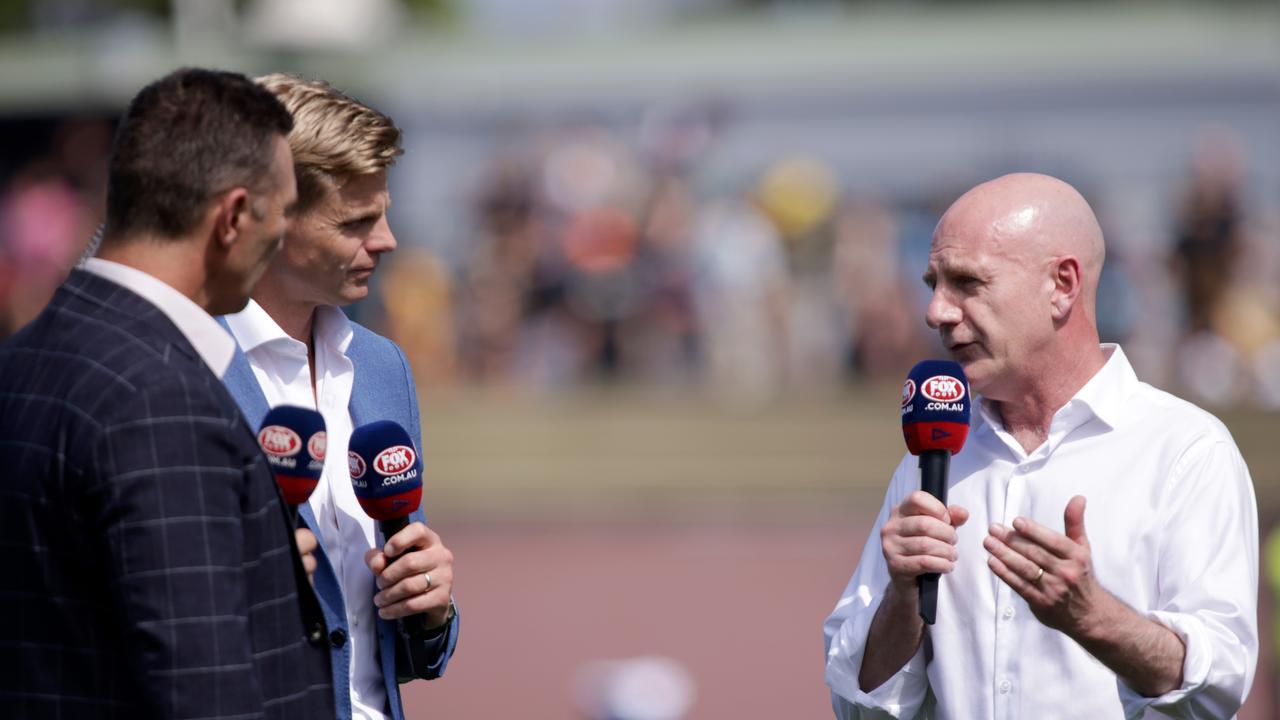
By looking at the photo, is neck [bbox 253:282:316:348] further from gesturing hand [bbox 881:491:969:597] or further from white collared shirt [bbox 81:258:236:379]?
gesturing hand [bbox 881:491:969:597]

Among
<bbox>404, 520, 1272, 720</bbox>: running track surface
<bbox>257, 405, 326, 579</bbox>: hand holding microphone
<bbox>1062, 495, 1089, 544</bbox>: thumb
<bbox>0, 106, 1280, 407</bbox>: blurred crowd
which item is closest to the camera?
<bbox>257, 405, 326, 579</bbox>: hand holding microphone

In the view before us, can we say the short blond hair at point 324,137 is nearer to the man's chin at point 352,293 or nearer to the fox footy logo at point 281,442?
the man's chin at point 352,293

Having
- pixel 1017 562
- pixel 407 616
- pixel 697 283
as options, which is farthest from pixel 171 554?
pixel 697 283

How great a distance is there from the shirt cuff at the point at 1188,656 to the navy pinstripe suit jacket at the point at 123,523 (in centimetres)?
177

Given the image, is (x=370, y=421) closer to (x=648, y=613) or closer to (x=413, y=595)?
(x=413, y=595)

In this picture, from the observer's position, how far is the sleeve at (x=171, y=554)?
8.31 feet

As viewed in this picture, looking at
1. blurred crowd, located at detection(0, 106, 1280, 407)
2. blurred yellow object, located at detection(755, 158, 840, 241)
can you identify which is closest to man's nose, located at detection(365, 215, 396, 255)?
blurred crowd, located at detection(0, 106, 1280, 407)

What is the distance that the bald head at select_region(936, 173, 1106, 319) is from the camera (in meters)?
3.53

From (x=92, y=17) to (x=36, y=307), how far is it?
14.7m

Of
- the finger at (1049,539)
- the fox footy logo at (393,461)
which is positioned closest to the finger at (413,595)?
the fox footy logo at (393,461)

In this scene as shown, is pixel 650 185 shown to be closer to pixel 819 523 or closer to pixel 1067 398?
pixel 819 523

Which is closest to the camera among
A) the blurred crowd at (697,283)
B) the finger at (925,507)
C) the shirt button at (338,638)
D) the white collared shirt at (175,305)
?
the white collared shirt at (175,305)

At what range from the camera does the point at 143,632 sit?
2.53 meters

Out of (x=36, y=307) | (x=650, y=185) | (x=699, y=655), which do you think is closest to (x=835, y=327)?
(x=650, y=185)
